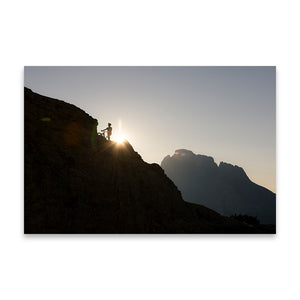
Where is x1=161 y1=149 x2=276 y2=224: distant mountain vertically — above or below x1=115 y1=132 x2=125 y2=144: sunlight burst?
below

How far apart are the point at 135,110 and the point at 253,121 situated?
2.51 meters

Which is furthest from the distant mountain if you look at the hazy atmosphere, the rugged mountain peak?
the hazy atmosphere

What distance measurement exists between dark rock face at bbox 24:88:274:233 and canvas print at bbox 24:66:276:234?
22mm

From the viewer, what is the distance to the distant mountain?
21.8ft

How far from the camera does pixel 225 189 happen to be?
20266 mm

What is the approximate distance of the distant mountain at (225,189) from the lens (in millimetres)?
6637

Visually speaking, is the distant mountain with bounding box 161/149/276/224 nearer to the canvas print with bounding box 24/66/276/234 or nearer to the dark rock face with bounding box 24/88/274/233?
the canvas print with bounding box 24/66/276/234

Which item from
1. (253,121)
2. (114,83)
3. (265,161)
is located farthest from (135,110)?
(265,161)

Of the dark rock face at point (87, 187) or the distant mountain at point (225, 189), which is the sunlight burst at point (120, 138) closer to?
the dark rock face at point (87, 187)

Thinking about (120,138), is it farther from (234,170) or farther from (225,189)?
(225,189)
